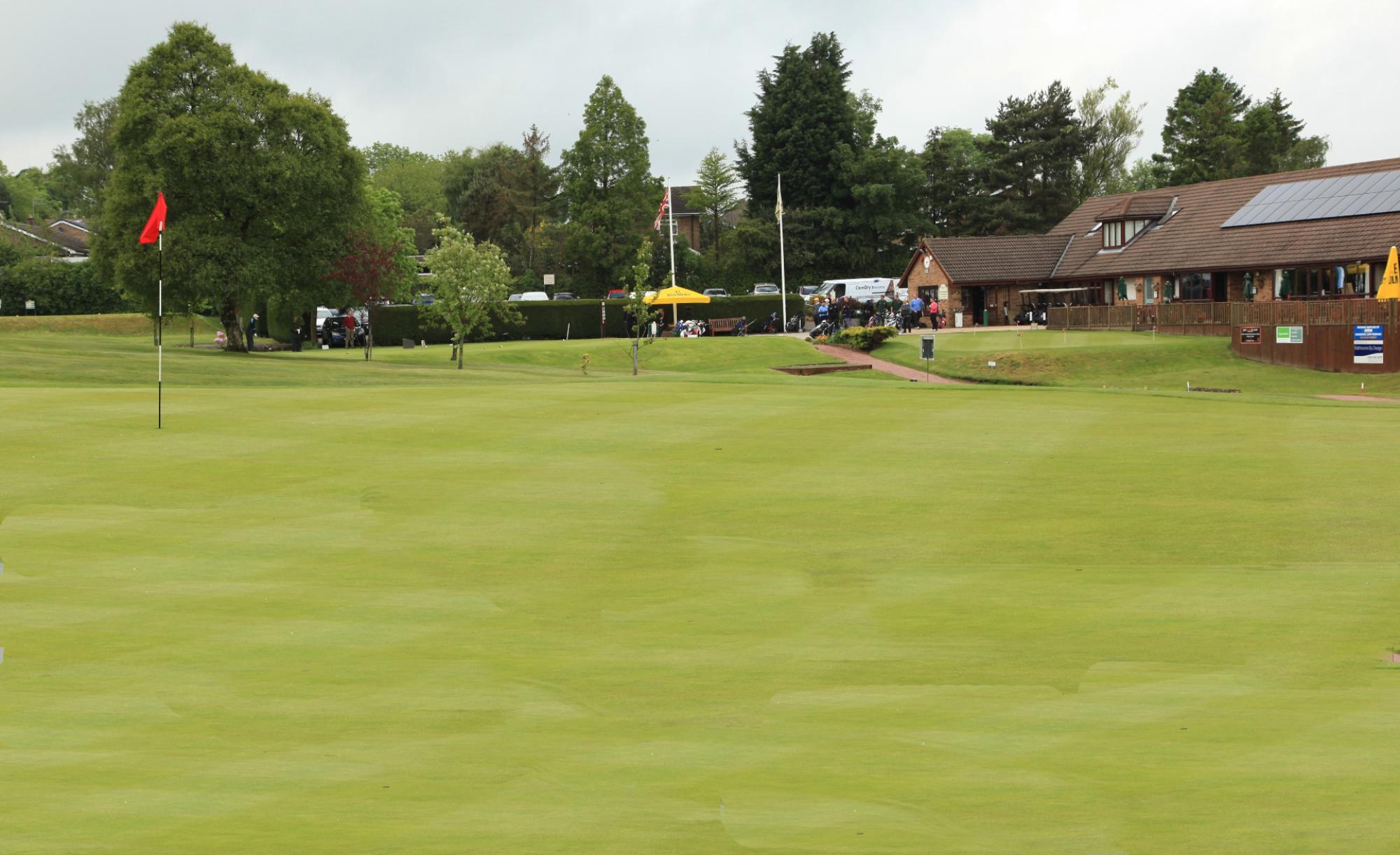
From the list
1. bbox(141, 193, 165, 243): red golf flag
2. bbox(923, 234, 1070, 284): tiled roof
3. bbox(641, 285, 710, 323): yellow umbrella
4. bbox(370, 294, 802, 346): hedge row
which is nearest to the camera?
bbox(141, 193, 165, 243): red golf flag

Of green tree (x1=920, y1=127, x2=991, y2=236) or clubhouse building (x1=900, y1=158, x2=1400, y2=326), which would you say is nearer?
clubhouse building (x1=900, y1=158, x2=1400, y2=326)

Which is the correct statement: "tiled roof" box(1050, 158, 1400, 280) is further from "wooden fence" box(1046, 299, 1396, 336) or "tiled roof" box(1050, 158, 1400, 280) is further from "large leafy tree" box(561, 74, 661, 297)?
"large leafy tree" box(561, 74, 661, 297)

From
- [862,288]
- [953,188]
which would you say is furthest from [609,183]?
[953,188]

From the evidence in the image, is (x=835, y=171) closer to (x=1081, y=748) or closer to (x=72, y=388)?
(x=72, y=388)

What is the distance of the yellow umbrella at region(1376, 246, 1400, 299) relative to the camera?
175 ft

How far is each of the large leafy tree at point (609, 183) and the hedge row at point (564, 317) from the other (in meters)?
17.4

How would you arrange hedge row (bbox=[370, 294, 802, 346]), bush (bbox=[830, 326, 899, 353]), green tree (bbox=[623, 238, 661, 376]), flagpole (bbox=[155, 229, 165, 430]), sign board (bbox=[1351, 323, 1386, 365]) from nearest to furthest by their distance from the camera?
flagpole (bbox=[155, 229, 165, 430])
sign board (bbox=[1351, 323, 1386, 365])
green tree (bbox=[623, 238, 661, 376])
bush (bbox=[830, 326, 899, 353])
hedge row (bbox=[370, 294, 802, 346])

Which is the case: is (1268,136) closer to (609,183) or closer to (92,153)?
(609,183)

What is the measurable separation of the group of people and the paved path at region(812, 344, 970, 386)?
3047 millimetres

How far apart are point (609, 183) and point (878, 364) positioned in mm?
44039

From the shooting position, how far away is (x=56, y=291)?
3543 inches

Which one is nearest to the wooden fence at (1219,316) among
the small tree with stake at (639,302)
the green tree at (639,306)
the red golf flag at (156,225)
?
the green tree at (639,306)

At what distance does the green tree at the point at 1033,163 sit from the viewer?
10288cm

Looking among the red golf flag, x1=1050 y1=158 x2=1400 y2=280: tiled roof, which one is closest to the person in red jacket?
x1=1050 y1=158 x2=1400 y2=280: tiled roof
